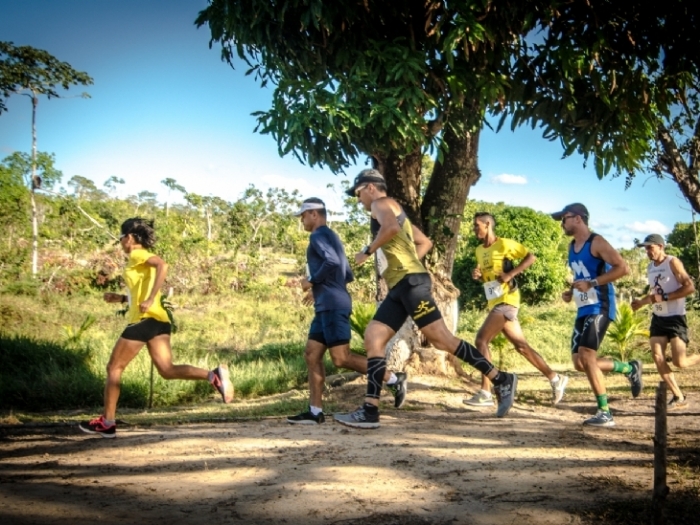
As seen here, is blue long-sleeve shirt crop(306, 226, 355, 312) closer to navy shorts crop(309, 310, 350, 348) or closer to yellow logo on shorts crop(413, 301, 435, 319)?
navy shorts crop(309, 310, 350, 348)

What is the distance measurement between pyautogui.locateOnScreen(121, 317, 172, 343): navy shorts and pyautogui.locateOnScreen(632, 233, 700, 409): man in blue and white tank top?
484 centimetres

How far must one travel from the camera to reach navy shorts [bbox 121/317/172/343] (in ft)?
19.3

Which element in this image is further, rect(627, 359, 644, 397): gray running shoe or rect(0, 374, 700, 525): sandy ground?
rect(627, 359, 644, 397): gray running shoe

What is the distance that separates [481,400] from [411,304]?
206 cm

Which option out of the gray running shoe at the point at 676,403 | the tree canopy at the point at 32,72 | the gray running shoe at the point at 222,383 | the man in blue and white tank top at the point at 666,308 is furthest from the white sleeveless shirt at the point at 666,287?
the tree canopy at the point at 32,72

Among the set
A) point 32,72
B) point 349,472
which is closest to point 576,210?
point 349,472

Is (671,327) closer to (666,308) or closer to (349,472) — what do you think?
(666,308)

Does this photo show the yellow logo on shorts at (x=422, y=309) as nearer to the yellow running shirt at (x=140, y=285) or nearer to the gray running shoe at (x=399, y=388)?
the gray running shoe at (x=399, y=388)

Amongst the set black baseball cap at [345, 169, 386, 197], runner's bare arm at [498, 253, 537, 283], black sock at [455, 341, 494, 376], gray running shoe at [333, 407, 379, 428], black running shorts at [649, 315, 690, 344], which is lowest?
gray running shoe at [333, 407, 379, 428]

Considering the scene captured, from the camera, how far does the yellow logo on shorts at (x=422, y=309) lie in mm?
5836

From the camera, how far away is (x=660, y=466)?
3252 mm

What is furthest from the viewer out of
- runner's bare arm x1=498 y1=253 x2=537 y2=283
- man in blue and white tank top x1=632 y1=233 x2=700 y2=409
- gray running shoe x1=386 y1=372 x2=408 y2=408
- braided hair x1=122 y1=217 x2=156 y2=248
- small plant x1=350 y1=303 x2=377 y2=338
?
small plant x1=350 y1=303 x2=377 y2=338

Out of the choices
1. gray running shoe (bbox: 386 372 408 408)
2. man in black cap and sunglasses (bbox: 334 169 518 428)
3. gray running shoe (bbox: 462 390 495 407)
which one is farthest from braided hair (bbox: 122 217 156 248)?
gray running shoe (bbox: 462 390 495 407)

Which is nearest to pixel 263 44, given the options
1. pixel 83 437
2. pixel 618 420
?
pixel 83 437
